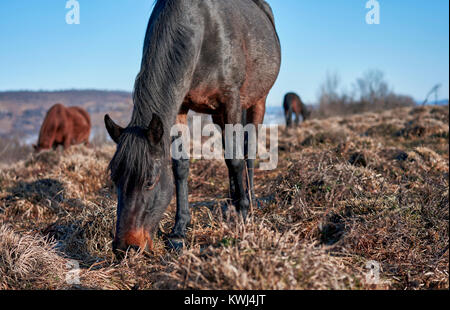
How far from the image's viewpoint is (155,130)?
2.38 metres

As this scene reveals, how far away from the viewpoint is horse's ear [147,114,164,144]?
2.34 m

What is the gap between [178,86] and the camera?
9.09 ft

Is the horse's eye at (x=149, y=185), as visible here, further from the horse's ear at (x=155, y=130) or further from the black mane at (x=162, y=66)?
the black mane at (x=162, y=66)

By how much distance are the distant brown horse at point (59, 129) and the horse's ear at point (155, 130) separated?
9.73m

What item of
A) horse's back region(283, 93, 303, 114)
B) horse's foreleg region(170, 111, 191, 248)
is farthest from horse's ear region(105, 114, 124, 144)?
horse's back region(283, 93, 303, 114)

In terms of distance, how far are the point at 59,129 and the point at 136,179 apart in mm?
10154

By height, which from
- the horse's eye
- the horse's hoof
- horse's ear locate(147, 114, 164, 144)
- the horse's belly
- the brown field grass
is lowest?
the horse's hoof

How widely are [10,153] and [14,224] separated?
47.3 ft

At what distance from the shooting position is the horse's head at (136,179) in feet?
7.62

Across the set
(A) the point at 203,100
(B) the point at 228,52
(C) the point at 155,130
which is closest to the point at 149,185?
(C) the point at 155,130

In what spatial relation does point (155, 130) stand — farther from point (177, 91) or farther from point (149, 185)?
point (177, 91)

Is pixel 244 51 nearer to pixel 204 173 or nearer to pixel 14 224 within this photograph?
pixel 204 173

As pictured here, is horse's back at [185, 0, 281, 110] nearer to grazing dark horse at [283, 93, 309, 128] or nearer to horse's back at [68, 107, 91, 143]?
horse's back at [68, 107, 91, 143]
